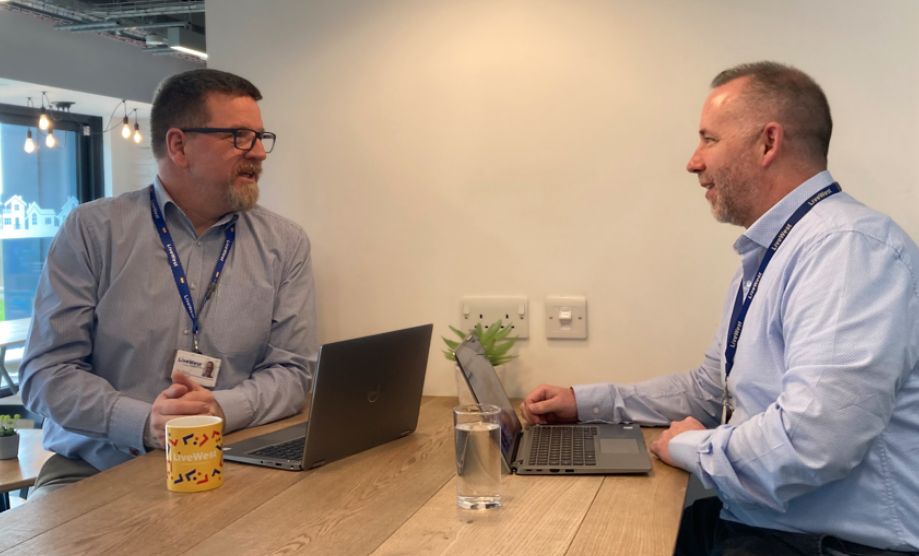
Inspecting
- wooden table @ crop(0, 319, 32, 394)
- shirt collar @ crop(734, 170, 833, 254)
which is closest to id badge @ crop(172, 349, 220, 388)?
shirt collar @ crop(734, 170, 833, 254)

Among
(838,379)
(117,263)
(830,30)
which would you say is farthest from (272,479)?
(830,30)

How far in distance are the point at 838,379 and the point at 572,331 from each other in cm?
106

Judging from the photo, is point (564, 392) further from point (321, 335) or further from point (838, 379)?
point (321, 335)

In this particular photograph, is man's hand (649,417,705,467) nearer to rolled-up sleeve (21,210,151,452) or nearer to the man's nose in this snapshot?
the man's nose

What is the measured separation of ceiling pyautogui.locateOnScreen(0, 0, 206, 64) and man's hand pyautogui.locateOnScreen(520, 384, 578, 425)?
14.2ft

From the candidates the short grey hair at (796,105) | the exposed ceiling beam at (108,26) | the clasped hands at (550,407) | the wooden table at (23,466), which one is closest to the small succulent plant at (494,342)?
the clasped hands at (550,407)

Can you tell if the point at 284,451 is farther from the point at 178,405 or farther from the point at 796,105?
the point at 796,105

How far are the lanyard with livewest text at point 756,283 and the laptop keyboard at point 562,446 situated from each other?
0.32 meters

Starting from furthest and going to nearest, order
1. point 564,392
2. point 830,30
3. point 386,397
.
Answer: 1. point 830,30
2. point 564,392
3. point 386,397

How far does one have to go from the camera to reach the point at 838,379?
1.28 metres

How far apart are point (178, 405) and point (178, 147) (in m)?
0.82

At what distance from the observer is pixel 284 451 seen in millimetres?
1615

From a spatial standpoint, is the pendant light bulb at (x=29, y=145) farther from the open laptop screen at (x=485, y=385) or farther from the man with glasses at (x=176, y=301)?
the open laptop screen at (x=485, y=385)

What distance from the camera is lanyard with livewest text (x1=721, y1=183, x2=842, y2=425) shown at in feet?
5.11
